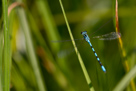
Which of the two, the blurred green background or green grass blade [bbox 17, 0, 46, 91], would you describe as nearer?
green grass blade [bbox 17, 0, 46, 91]

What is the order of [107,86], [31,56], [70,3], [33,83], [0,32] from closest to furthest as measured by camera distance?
[107,86], [0,32], [31,56], [33,83], [70,3]

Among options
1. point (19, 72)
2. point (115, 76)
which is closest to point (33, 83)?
point (19, 72)

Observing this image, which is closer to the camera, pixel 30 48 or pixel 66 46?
pixel 30 48

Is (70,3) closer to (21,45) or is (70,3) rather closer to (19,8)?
(21,45)

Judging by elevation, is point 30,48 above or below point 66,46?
above

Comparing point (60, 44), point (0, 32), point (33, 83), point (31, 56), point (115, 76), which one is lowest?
point (115, 76)

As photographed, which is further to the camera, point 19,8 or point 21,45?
point 21,45

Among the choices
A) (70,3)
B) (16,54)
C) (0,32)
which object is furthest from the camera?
(70,3)

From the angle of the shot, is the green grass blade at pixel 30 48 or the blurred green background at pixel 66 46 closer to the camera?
the green grass blade at pixel 30 48
